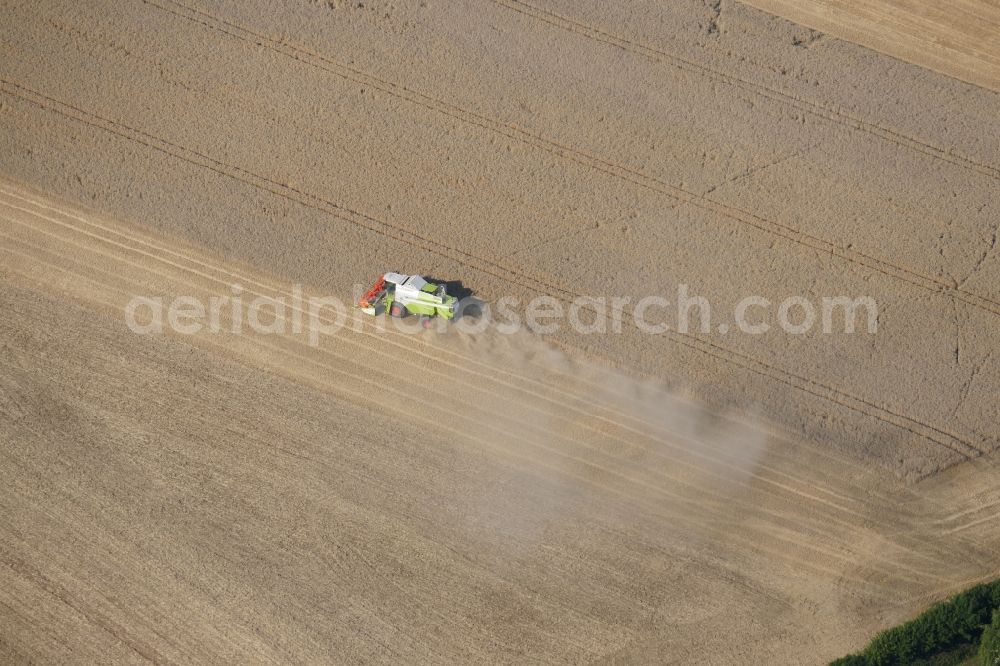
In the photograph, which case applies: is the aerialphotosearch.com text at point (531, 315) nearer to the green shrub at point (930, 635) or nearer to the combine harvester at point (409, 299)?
the combine harvester at point (409, 299)

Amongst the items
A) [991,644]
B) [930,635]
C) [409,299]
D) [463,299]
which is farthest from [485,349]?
[991,644]

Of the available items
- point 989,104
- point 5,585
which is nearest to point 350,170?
point 5,585

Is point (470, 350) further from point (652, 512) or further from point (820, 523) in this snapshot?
point (820, 523)

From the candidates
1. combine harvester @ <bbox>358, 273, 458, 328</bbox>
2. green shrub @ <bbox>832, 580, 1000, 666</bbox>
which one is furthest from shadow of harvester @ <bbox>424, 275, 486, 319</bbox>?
green shrub @ <bbox>832, 580, 1000, 666</bbox>

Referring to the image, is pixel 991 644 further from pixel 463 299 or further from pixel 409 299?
pixel 409 299

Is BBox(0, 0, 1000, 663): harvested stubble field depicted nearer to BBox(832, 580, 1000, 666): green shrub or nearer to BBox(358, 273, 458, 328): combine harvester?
BBox(358, 273, 458, 328): combine harvester

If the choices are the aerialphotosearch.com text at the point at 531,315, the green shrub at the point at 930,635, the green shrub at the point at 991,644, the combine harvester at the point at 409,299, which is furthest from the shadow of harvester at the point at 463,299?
the green shrub at the point at 991,644
